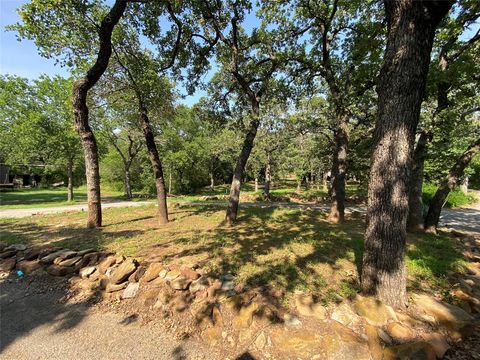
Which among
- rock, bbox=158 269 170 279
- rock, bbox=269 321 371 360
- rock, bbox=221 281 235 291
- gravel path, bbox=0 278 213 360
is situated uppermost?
rock, bbox=158 269 170 279

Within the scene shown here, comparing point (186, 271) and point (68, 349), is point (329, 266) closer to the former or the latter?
point (186, 271)

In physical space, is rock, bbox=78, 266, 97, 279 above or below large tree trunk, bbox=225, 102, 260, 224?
below

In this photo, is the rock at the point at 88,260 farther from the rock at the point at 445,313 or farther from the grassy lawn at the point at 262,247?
the rock at the point at 445,313

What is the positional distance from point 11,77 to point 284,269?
24928 millimetres

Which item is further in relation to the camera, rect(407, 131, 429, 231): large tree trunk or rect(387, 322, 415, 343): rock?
rect(407, 131, 429, 231): large tree trunk

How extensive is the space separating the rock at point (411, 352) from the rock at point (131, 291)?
360 cm

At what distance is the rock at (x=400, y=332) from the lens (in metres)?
2.55

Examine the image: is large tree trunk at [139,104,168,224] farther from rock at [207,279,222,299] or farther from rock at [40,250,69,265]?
rock at [207,279,222,299]

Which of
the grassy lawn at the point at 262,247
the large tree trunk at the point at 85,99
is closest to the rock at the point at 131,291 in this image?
the grassy lawn at the point at 262,247

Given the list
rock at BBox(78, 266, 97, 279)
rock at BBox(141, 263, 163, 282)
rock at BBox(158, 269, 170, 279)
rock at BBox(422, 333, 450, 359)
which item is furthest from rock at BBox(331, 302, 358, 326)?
rock at BBox(78, 266, 97, 279)

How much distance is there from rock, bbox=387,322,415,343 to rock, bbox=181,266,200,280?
9.26 ft

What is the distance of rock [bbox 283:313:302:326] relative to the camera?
2.79 meters

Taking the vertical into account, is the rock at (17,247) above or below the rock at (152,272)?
above

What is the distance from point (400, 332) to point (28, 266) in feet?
22.0
